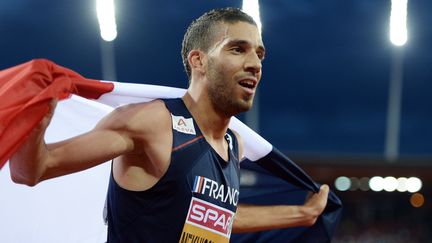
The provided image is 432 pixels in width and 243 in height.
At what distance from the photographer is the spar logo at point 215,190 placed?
7.81 feet

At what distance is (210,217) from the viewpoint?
96.2 inches

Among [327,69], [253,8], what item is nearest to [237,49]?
[253,8]

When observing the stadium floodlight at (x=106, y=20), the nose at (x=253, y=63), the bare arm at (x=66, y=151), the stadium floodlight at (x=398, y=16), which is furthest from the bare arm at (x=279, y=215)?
the stadium floodlight at (x=398, y=16)

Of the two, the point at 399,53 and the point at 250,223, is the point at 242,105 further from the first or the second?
the point at 399,53

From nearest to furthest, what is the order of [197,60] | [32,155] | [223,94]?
[32,155] < [223,94] < [197,60]

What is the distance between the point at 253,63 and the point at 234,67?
0.07m

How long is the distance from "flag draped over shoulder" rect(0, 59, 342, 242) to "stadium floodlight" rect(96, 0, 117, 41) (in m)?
8.98

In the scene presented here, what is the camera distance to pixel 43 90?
200cm

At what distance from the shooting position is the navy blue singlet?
7.68 ft

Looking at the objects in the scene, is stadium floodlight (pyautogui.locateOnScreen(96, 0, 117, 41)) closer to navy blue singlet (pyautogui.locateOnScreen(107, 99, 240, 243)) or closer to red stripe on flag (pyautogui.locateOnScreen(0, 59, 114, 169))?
navy blue singlet (pyautogui.locateOnScreen(107, 99, 240, 243))

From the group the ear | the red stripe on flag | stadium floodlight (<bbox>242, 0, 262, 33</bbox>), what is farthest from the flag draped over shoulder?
stadium floodlight (<bbox>242, 0, 262, 33</bbox>)

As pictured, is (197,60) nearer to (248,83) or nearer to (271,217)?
(248,83)

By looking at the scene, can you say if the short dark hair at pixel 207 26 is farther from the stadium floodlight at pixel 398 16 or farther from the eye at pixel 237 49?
the stadium floodlight at pixel 398 16

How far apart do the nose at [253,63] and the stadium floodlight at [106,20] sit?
9.80m
